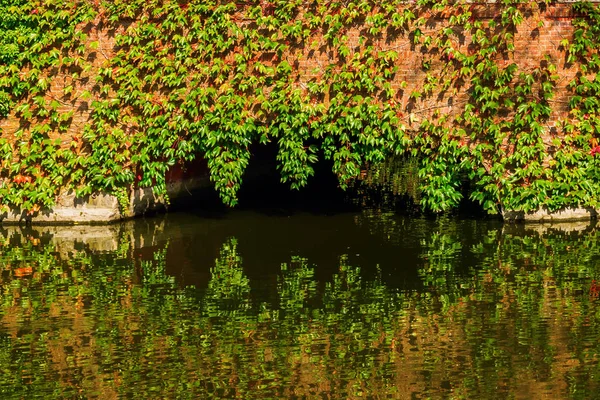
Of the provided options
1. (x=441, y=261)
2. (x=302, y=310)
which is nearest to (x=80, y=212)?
(x=441, y=261)

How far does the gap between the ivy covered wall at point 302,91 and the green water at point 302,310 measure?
0.83 metres

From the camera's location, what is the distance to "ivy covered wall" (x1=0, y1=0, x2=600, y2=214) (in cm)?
1505

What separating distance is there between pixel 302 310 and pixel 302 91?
4928mm

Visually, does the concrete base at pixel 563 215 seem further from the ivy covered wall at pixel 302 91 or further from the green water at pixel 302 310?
the green water at pixel 302 310

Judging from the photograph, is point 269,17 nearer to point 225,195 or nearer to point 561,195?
point 225,195

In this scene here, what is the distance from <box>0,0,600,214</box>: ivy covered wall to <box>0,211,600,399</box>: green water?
2.71 feet

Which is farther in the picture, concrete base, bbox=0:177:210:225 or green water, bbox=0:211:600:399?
concrete base, bbox=0:177:210:225

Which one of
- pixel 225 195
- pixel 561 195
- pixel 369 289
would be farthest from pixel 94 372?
pixel 561 195

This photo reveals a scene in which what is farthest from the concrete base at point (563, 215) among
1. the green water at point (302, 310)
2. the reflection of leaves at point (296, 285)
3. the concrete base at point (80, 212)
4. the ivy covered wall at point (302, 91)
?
the concrete base at point (80, 212)

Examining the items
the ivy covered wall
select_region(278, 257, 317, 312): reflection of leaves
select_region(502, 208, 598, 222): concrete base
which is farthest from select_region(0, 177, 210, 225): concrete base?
select_region(502, 208, 598, 222): concrete base

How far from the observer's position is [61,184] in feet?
53.0

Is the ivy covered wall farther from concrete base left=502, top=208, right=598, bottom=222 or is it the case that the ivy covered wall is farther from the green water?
the green water

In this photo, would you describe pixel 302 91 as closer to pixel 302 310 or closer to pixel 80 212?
pixel 80 212

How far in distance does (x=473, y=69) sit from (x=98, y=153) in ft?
17.3
